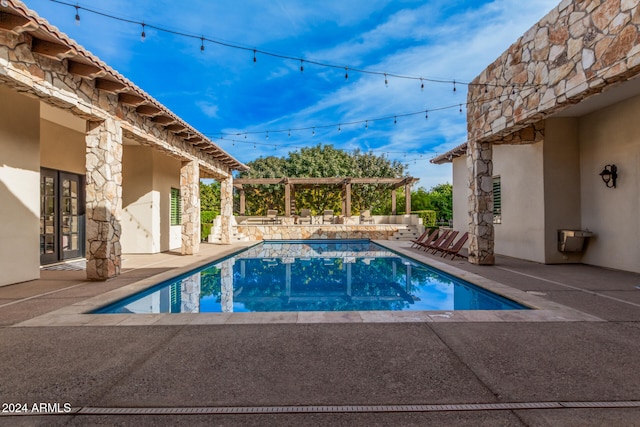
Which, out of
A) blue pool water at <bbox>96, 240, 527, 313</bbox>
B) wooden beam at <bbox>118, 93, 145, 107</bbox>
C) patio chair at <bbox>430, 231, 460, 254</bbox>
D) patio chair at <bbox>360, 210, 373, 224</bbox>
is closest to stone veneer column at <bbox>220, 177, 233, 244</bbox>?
blue pool water at <bbox>96, 240, 527, 313</bbox>

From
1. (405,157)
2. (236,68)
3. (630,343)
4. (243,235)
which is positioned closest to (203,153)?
(243,235)

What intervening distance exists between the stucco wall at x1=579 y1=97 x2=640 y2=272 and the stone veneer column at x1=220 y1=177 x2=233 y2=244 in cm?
1307

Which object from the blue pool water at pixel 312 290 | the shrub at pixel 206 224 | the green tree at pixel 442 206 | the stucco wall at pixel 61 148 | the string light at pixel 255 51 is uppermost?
the string light at pixel 255 51

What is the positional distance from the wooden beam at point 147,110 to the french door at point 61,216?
3246 millimetres

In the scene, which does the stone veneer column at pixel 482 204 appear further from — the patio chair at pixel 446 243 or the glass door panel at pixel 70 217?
the glass door panel at pixel 70 217

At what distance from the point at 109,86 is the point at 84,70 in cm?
70

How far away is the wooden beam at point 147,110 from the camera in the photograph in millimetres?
7640

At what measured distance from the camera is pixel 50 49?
5.03m

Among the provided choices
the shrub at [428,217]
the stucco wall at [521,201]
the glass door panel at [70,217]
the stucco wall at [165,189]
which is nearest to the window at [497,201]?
the stucco wall at [521,201]

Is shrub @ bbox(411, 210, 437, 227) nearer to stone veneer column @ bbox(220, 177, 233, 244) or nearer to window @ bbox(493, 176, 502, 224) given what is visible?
window @ bbox(493, 176, 502, 224)

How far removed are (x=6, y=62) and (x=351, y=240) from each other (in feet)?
51.1

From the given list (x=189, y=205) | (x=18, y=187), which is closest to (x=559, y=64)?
(x=18, y=187)

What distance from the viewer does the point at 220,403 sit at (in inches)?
90.1

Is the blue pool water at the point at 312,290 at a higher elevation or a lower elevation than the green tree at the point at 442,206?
lower
